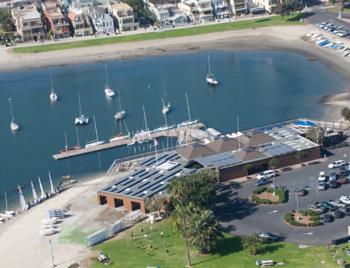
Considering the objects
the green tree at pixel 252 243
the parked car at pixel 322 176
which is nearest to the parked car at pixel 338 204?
the parked car at pixel 322 176

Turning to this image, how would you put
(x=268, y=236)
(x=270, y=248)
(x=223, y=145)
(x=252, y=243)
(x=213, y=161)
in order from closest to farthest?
1. (x=252, y=243)
2. (x=270, y=248)
3. (x=268, y=236)
4. (x=213, y=161)
5. (x=223, y=145)

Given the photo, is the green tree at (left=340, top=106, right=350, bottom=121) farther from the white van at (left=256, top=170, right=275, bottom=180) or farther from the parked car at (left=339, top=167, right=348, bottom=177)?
the white van at (left=256, top=170, right=275, bottom=180)

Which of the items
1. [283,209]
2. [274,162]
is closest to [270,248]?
[283,209]

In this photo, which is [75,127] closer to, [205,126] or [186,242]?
[205,126]

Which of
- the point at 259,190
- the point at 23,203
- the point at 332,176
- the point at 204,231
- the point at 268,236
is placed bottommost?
the point at 268,236

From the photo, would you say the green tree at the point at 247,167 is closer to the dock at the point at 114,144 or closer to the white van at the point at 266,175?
the white van at the point at 266,175

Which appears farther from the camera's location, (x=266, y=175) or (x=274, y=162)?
(x=274, y=162)

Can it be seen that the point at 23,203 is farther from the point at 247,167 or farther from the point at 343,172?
the point at 343,172

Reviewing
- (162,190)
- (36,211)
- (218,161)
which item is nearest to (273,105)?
(218,161)
